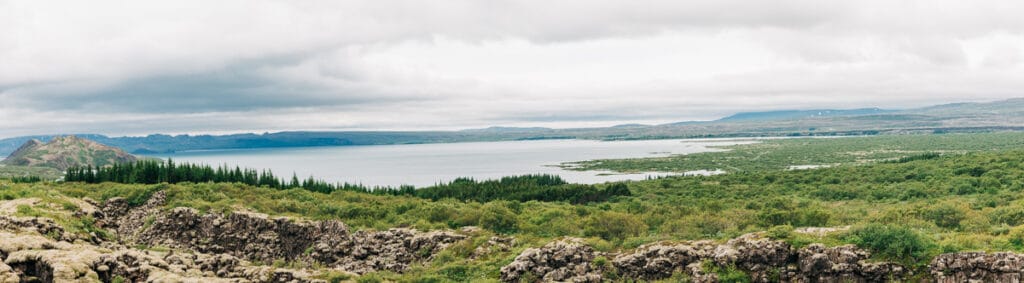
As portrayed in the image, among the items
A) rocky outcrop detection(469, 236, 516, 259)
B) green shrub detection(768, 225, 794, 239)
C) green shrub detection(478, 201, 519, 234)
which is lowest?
rocky outcrop detection(469, 236, 516, 259)

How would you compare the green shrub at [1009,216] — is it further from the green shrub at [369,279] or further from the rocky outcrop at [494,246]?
the green shrub at [369,279]

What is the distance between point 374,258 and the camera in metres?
38.0

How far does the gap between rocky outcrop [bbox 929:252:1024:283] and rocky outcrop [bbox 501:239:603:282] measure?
46.8 ft

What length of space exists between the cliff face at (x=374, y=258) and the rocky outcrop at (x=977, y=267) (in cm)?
3

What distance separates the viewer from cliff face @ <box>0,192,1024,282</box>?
25.0m

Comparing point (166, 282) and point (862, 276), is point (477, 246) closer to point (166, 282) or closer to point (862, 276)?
point (166, 282)

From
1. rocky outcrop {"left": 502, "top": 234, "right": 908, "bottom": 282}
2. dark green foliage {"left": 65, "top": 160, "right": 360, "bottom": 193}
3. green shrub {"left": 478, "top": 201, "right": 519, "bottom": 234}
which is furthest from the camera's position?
dark green foliage {"left": 65, "top": 160, "right": 360, "bottom": 193}

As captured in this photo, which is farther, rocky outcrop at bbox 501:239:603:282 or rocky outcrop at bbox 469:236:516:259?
rocky outcrop at bbox 469:236:516:259

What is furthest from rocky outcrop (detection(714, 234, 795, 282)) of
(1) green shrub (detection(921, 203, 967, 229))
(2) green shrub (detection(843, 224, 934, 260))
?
(1) green shrub (detection(921, 203, 967, 229))

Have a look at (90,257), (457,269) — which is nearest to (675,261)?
(457,269)

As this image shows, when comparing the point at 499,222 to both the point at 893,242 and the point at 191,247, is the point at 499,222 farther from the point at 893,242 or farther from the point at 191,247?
the point at 893,242

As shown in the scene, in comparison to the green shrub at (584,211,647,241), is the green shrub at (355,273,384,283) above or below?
below

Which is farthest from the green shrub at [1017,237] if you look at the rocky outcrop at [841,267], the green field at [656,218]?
the rocky outcrop at [841,267]

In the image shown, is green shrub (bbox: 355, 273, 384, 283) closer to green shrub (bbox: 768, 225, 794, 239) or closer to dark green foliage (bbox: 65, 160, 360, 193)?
green shrub (bbox: 768, 225, 794, 239)
